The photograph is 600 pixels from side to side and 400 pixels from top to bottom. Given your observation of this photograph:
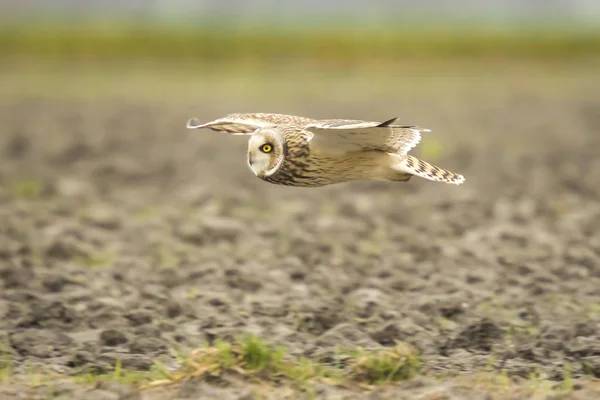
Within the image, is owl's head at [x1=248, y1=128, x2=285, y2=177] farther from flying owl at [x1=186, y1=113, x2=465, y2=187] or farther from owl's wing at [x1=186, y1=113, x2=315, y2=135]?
owl's wing at [x1=186, y1=113, x2=315, y2=135]

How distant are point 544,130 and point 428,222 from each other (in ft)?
17.1

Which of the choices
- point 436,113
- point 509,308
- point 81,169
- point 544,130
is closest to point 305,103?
point 436,113

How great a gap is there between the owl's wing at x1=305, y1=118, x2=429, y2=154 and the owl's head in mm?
128

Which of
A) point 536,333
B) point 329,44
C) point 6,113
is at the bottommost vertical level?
point 536,333

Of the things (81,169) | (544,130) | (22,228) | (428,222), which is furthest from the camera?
(544,130)

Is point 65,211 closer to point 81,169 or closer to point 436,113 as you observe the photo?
point 81,169

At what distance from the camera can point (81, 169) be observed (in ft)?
29.4

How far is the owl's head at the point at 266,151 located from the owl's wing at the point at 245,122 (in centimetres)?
14

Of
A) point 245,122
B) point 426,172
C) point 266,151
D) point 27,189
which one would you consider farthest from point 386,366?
point 27,189

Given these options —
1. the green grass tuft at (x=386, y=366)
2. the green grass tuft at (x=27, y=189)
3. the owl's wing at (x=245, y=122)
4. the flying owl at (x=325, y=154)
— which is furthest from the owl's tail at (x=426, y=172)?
the green grass tuft at (x=27, y=189)

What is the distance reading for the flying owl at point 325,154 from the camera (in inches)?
157

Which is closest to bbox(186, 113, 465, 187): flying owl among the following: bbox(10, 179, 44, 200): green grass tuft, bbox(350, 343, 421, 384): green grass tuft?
bbox(350, 343, 421, 384): green grass tuft

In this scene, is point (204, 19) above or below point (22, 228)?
above

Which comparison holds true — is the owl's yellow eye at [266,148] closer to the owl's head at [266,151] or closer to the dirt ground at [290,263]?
the owl's head at [266,151]
